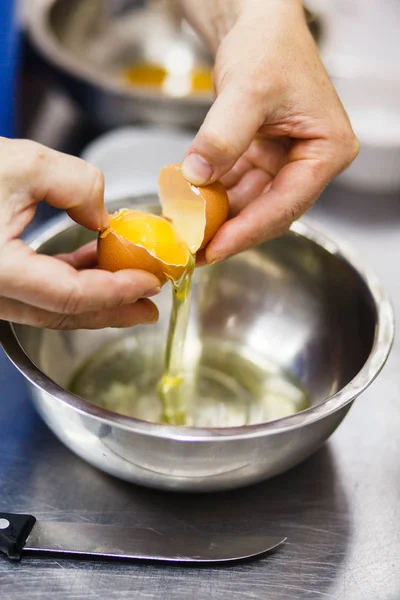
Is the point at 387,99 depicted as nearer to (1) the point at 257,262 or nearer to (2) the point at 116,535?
(1) the point at 257,262

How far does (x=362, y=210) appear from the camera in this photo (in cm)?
155

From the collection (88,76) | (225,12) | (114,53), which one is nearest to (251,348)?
(225,12)

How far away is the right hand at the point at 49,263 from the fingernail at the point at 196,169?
0.13m

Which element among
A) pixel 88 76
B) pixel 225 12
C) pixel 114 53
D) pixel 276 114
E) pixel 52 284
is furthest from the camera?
pixel 114 53

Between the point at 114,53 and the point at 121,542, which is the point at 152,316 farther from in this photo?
the point at 114,53

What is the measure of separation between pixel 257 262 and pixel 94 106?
0.67 meters

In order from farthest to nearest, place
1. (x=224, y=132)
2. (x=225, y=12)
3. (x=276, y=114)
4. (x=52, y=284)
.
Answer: (x=225, y=12) < (x=276, y=114) < (x=224, y=132) < (x=52, y=284)

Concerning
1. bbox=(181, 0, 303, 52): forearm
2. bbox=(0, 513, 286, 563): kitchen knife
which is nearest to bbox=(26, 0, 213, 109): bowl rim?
bbox=(181, 0, 303, 52): forearm

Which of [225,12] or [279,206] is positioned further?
[225,12]

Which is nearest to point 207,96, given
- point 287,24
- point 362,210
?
point 362,210

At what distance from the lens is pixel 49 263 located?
0.73 meters

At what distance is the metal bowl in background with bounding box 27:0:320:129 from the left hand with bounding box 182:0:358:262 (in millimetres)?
542

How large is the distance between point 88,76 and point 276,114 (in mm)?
758

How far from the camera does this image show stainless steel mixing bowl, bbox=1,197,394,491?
2.54 feet
